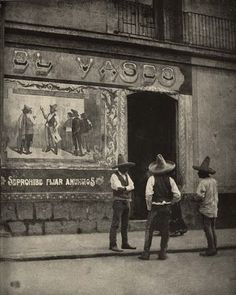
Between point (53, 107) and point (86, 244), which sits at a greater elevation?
point (53, 107)

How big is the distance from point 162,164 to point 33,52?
3.30m

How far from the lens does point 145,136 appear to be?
977cm

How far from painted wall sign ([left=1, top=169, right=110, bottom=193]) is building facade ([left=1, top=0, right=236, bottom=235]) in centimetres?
2

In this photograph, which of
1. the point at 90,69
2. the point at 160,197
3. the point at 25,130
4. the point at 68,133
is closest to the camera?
the point at 160,197

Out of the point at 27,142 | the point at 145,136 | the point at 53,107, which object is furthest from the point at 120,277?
the point at 145,136

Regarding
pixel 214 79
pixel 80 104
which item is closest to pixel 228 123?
pixel 214 79

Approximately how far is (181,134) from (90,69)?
6.98ft

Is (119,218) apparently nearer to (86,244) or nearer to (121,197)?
(121,197)

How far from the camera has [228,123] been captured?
324 inches

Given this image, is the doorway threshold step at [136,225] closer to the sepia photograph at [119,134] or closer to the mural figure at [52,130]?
the sepia photograph at [119,134]

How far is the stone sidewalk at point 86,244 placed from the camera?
6.64m

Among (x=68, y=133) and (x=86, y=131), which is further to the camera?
(x=86, y=131)

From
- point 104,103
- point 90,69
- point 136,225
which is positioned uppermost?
point 90,69

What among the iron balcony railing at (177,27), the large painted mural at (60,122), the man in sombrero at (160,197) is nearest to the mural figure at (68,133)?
the large painted mural at (60,122)
